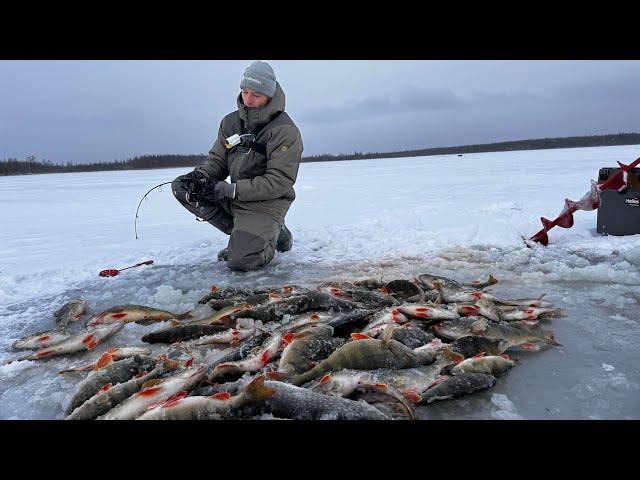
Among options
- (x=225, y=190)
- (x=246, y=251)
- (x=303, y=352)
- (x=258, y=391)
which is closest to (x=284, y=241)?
(x=246, y=251)

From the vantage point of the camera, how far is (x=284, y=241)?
6.89 m

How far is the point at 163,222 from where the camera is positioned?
10430mm

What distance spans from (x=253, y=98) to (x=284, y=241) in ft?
6.85

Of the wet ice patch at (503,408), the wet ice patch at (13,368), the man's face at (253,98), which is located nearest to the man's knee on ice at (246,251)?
the man's face at (253,98)

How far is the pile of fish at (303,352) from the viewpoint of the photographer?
251 centimetres

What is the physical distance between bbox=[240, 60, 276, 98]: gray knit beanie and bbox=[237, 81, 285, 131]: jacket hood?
18cm

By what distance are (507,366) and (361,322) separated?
3.62 ft

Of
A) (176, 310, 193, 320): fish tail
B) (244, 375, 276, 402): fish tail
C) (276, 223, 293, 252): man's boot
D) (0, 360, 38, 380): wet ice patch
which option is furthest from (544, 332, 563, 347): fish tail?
(276, 223, 293, 252): man's boot

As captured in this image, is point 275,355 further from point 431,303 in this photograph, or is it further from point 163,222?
point 163,222

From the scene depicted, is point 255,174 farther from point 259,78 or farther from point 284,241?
point 259,78
